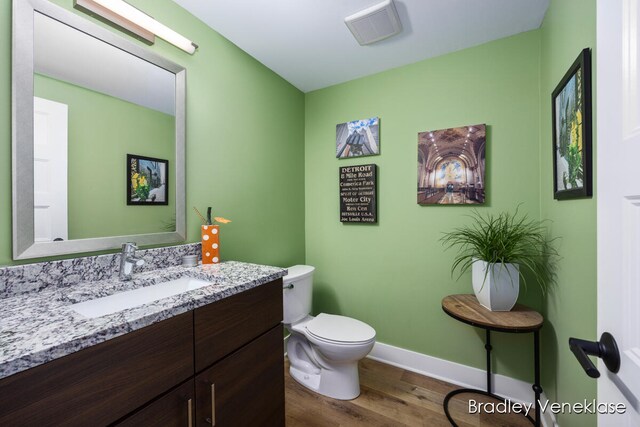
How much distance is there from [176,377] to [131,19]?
1571 mm

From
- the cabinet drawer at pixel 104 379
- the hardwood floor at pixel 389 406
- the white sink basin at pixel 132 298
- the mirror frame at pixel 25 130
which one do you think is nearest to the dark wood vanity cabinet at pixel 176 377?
the cabinet drawer at pixel 104 379

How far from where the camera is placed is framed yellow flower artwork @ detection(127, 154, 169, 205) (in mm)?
1276

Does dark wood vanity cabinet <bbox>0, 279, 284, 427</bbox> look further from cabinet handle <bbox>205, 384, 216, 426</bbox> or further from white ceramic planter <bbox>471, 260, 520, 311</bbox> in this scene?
white ceramic planter <bbox>471, 260, 520, 311</bbox>

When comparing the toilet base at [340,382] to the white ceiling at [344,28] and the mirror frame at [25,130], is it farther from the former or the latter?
the white ceiling at [344,28]

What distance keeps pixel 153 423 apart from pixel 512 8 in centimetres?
247

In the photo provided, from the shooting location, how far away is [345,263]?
91.4 inches

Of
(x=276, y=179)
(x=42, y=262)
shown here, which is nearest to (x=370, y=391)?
(x=276, y=179)

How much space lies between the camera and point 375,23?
158cm

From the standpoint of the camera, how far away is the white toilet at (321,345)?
162 centimetres

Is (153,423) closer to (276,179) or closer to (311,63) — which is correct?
(276,179)

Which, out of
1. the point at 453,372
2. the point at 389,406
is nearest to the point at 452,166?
the point at 453,372

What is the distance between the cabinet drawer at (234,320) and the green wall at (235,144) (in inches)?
25.2

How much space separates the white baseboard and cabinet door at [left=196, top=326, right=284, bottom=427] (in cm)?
112

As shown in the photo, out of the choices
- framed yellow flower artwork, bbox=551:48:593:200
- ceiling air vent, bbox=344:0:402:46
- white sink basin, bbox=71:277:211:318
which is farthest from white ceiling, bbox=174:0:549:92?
white sink basin, bbox=71:277:211:318
